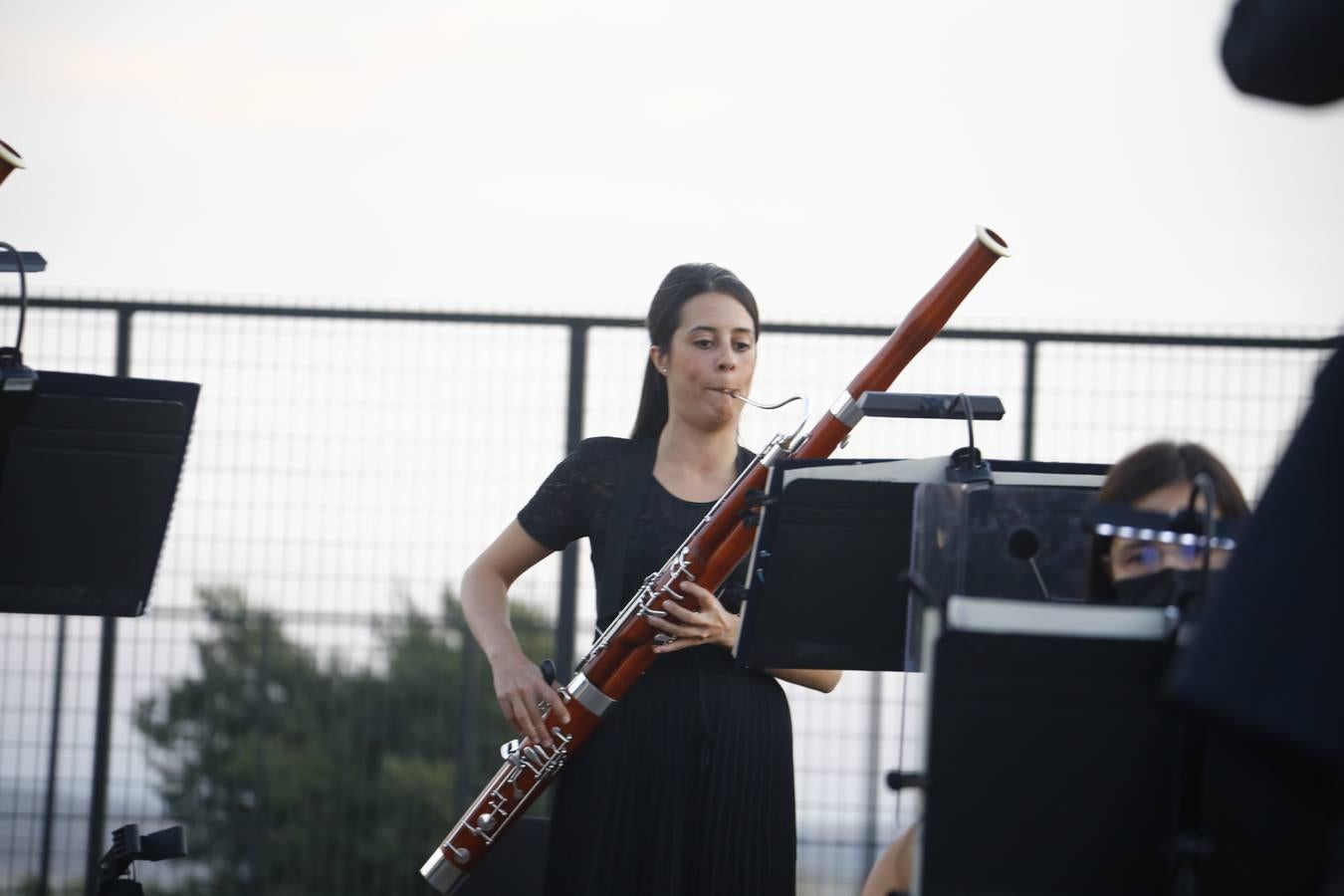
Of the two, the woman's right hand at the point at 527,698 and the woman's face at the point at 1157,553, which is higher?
the woman's face at the point at 1157,553

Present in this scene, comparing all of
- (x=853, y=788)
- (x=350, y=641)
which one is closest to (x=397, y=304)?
(x=350, y=641)

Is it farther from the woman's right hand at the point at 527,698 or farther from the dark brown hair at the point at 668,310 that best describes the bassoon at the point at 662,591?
the dark brown hair at the point at 668,310

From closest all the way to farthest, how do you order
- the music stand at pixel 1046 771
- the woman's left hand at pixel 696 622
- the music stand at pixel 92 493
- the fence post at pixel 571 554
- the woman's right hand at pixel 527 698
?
the music stand at pixel 1046 771, the music stand at pixel 92 493, the woman's left hand at pixel 696 622, the woman's right hand at pixel 527 698, the fence post at pixel 571 554

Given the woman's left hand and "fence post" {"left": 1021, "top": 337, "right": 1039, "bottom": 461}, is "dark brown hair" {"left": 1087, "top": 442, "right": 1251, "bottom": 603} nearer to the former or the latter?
the woman's left hand

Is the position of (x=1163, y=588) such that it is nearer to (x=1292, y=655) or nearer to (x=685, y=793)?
(x=1292, y=655)

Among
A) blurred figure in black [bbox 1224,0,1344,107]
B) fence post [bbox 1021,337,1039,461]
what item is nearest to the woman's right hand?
fence post [bbox 1021,337,1039,461]

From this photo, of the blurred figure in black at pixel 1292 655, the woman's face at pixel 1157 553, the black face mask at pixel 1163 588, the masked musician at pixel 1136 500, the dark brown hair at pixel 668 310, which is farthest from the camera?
the dark brown hair at pixel 668 310

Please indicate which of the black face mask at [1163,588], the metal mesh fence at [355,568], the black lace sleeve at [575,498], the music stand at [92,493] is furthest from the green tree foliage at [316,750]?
the black face mask at [1163,588]

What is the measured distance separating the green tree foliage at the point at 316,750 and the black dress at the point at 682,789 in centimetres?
150

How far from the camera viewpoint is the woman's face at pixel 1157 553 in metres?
1.73

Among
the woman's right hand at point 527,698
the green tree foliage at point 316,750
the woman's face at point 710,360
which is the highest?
the woman's face at point 710,360

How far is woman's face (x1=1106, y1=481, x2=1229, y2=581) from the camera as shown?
1.73 meters

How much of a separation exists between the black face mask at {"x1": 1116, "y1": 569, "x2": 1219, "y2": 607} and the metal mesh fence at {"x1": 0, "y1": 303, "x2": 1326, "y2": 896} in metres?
2.52

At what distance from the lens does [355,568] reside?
14.4ft
